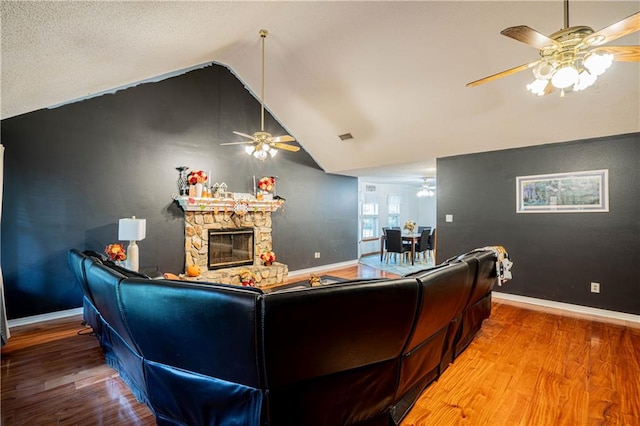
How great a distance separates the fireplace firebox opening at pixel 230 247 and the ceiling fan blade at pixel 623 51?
4987mm

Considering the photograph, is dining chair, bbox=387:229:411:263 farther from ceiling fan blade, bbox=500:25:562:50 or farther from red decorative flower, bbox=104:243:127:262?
red decorative flower, bbox=104:243:127:262

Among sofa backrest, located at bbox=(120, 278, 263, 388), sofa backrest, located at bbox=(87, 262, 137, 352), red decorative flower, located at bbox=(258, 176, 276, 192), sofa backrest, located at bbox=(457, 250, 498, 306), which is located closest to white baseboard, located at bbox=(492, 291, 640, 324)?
sofa backrest, located at bbox=(457, 250, 498, 306)

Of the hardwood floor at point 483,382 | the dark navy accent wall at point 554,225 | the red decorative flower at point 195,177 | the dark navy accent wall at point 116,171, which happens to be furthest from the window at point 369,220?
the hardwood floor at point 483,382

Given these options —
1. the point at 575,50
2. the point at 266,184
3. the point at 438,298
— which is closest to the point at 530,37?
the point at 575,50

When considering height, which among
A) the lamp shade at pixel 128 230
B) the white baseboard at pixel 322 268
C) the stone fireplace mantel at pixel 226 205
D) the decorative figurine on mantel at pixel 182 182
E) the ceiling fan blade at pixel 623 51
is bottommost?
the white baseboard at pixel 322 268

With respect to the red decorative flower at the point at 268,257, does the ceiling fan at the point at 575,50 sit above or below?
above

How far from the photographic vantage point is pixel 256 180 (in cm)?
562

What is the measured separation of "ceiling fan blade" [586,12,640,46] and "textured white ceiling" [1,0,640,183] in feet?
4.19

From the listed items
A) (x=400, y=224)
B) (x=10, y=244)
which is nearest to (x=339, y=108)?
(x=10, y=244)

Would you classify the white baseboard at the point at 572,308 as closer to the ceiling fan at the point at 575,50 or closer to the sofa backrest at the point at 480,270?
the sofa backrest at the point at 480,270

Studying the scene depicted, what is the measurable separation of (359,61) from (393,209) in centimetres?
647

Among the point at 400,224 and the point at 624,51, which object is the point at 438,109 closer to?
the point at 624,51

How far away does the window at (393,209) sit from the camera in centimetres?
959

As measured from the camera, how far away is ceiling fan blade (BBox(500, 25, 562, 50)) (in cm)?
167
